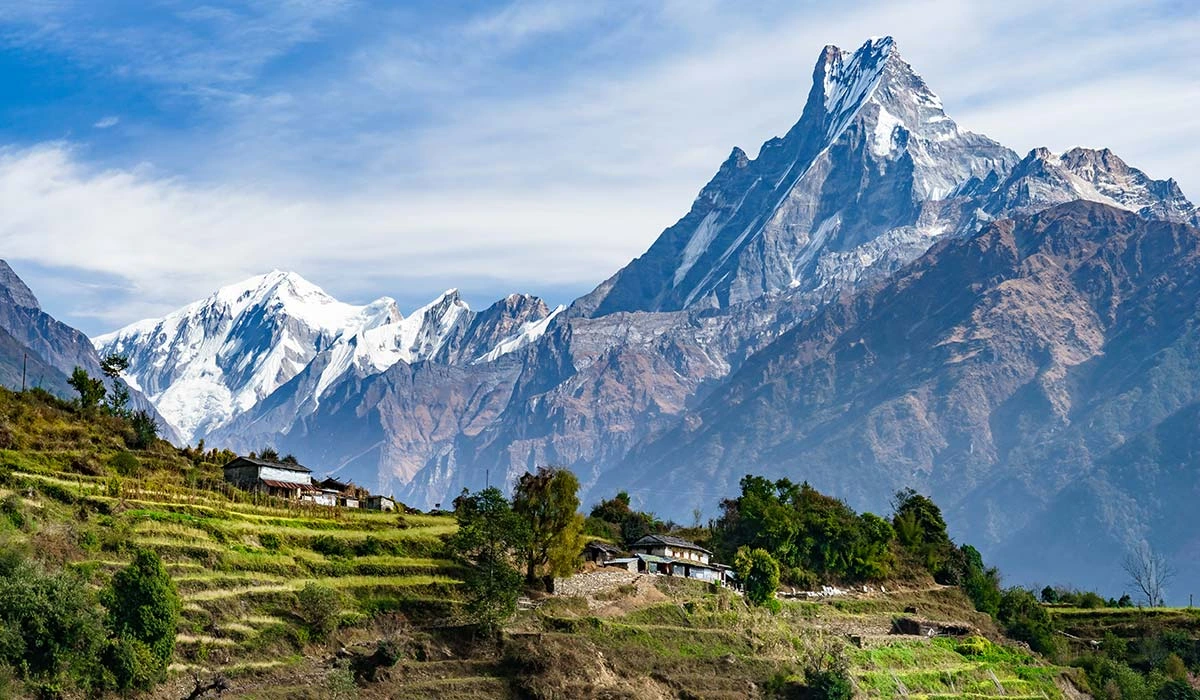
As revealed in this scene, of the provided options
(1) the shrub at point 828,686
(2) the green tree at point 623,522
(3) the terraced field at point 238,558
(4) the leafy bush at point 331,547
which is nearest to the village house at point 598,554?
(2) the green tree at point 623,522

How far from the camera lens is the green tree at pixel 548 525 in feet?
319

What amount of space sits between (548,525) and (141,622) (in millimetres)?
31933

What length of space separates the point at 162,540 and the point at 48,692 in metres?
16.4

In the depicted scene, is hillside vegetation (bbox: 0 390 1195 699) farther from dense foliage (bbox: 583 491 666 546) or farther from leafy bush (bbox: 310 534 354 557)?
dense foliage (bbox: 583 491 666 546)

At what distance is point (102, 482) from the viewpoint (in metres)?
93.2

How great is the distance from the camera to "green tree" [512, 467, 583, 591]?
319ft

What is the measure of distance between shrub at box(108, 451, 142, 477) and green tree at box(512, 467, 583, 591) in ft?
87.7

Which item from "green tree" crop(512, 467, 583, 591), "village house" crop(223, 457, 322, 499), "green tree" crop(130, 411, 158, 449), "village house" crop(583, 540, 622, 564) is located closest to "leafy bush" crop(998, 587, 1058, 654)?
"village house" crop(583, 540, 622, 564)

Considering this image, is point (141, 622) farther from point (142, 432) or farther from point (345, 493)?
point (345, 493)

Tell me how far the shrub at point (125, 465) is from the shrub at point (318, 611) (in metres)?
23.6

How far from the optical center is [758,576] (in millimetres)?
111875

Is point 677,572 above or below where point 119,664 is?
above

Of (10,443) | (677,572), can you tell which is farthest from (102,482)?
(677,572)

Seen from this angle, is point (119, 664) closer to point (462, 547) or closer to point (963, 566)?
point (462, 547)
